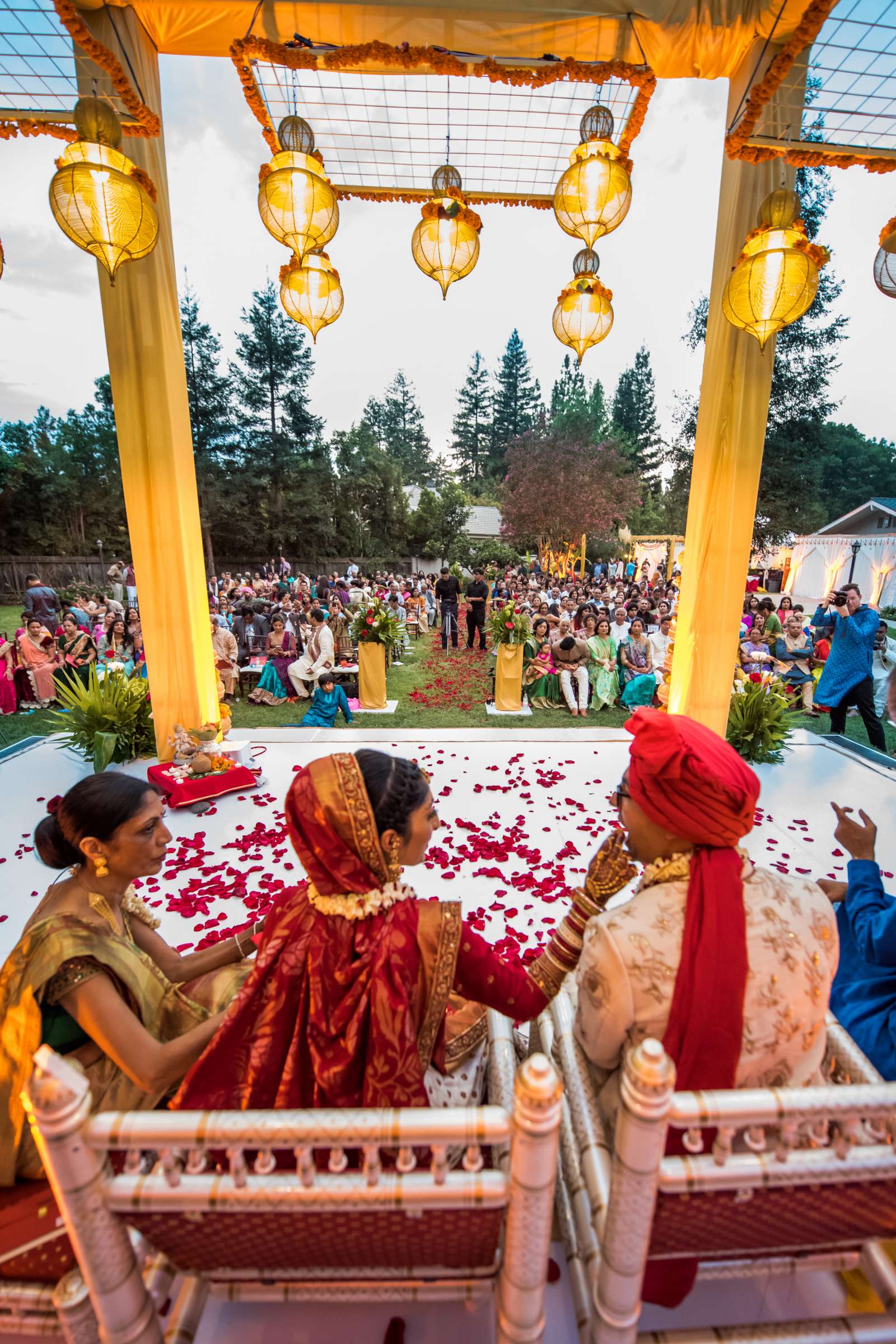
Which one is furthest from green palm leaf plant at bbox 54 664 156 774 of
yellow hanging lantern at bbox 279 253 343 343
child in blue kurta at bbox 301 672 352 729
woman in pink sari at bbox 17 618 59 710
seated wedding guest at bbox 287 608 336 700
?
yellow hanging lantern at bbox 279 253 343 343

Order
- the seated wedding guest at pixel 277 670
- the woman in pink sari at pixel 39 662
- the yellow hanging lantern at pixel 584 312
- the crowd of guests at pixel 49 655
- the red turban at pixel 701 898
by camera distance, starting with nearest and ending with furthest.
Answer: the red turban at pixel 701 898 < the yellow hanging lantern at pixel 584 312 < the crowd of guests at pixel 49 655 < the woman in pink sari at pixel 39 662 < the seated wedding guest at pixel 277 670

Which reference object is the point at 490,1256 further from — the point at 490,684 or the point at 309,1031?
the point at 490,684

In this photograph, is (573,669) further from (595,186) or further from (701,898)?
(701,898)

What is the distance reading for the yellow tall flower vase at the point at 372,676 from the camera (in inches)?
289

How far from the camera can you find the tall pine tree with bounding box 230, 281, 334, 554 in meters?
28.4

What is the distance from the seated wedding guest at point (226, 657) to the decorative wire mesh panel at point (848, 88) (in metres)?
7.49

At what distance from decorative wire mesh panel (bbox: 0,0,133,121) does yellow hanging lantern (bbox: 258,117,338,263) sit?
1024 millimetres

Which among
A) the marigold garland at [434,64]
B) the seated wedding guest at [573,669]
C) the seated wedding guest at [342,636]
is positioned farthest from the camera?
the seated wedding guest at [342,636]

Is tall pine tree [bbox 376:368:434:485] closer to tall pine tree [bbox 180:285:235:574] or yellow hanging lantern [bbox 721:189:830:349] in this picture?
tall pine tree [bbox 180:285:235:574]

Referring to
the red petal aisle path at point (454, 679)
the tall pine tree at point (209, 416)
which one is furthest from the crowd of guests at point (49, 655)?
the tall pine tree at point (209, 416)

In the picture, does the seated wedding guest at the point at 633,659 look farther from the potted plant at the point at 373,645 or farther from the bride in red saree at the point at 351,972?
the bride in red saree at the point at 351,972

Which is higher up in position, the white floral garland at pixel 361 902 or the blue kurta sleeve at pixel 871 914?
the white floral garland at pixel 361 902

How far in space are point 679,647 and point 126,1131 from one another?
510 cm

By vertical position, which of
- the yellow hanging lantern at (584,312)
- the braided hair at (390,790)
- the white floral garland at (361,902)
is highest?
the yellow hanging lantern at (584,312)
